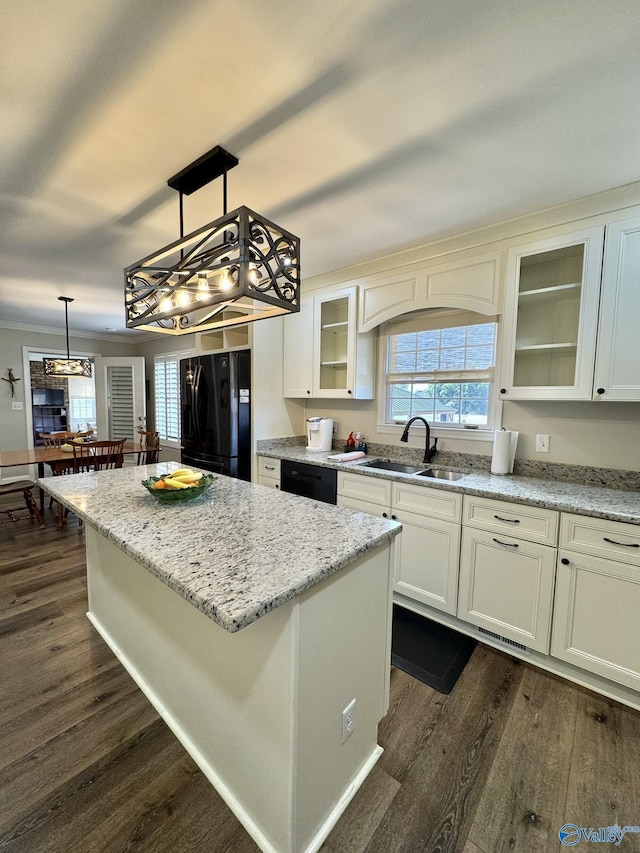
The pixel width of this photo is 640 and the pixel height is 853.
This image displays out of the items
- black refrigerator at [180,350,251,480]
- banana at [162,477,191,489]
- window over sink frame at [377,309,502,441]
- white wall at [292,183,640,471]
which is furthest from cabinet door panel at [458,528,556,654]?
black refrigerator at [180,350,251,480]

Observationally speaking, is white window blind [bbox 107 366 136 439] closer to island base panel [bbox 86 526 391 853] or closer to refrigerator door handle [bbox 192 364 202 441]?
refrigerator door handle [bbox 192 364 202 441]

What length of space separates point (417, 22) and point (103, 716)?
281 cm

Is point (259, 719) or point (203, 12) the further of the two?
point (259, 719)

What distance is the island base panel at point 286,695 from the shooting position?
1.03 metres

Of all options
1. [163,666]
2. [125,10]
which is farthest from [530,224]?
[163,666]

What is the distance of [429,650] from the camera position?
2041 mm

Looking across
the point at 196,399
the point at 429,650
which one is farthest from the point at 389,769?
the point at 196,399

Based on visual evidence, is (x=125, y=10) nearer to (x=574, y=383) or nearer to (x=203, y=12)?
(x=203, y=12)

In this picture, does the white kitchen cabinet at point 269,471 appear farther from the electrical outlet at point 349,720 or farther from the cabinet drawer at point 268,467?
the electrical outlet at point 349,720

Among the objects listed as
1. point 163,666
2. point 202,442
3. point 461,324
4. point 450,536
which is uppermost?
point 461,324

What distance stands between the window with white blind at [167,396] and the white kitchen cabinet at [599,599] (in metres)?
5.17

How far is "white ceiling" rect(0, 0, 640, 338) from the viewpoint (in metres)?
1.03

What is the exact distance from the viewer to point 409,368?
2.99 m

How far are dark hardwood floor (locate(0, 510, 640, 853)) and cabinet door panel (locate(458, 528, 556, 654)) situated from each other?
7.7 inches
